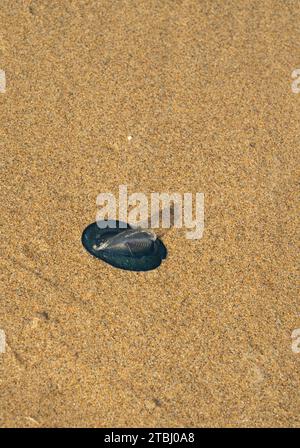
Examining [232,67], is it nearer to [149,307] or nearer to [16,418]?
[149,307]

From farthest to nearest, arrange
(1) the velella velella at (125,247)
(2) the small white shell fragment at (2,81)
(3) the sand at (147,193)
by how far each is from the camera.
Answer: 1. (2) the small white shell fragment at (2,81)
2. (1) the velella velella at (125,247)
3. (3) the sand at (147,193)

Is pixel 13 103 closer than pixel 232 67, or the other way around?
pixel 13 103

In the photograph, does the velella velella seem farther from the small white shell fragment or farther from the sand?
the small white shell fragment

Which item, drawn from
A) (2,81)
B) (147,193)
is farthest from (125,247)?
(2,81)

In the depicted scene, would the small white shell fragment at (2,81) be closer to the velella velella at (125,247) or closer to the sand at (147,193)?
the sand at (147,193)

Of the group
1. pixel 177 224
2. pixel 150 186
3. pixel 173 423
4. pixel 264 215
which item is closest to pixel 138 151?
pixel 150 186

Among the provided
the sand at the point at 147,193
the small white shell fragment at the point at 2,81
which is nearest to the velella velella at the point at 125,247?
the sand at the point at 147,193
